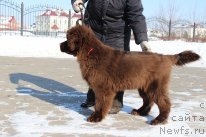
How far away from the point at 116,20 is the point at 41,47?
11.9 meters

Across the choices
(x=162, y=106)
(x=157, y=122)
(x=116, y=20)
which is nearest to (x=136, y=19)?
(x=116, y=20)

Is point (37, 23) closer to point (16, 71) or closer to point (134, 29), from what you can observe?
point (16, 71)

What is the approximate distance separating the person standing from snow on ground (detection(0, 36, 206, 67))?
33.0 ft

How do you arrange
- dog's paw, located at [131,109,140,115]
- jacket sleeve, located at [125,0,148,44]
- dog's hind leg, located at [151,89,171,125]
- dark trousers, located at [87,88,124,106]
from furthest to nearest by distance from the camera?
dark trousers, located at [87,88,124,106] < dog's paw, located at [131,109,140,115] < jacket sleeve, located at [125,0,148,44] < dog's hind leg, located at [151,89,171,125]

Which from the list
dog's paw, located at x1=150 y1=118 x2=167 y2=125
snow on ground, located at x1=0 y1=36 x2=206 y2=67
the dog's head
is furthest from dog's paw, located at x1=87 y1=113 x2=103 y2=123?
snow on ground, located at x1=0 y1=36 x2=206 y2=67

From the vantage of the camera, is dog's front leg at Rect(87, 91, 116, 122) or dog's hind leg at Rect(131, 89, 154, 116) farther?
dog's hind leg at Rect(131, 89, 154, 116)

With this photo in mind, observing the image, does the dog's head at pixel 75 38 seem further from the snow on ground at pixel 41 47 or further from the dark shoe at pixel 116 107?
the snow on ground at pixel 41 47

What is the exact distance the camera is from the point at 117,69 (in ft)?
Answer: 18.6

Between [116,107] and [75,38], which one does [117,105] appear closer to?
[116,107]

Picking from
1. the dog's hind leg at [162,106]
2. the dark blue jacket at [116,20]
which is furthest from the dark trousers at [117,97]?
the dog's hind leg at [162,106]

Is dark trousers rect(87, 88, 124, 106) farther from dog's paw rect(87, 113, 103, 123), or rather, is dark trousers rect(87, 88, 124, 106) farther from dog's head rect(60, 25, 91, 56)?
dog's head rect(60, 25, 91, 56)

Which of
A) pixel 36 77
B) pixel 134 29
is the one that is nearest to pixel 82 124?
pixel 134 29

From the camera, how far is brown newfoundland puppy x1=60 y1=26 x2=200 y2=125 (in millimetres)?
5629

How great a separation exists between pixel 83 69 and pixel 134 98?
7.50 feet
